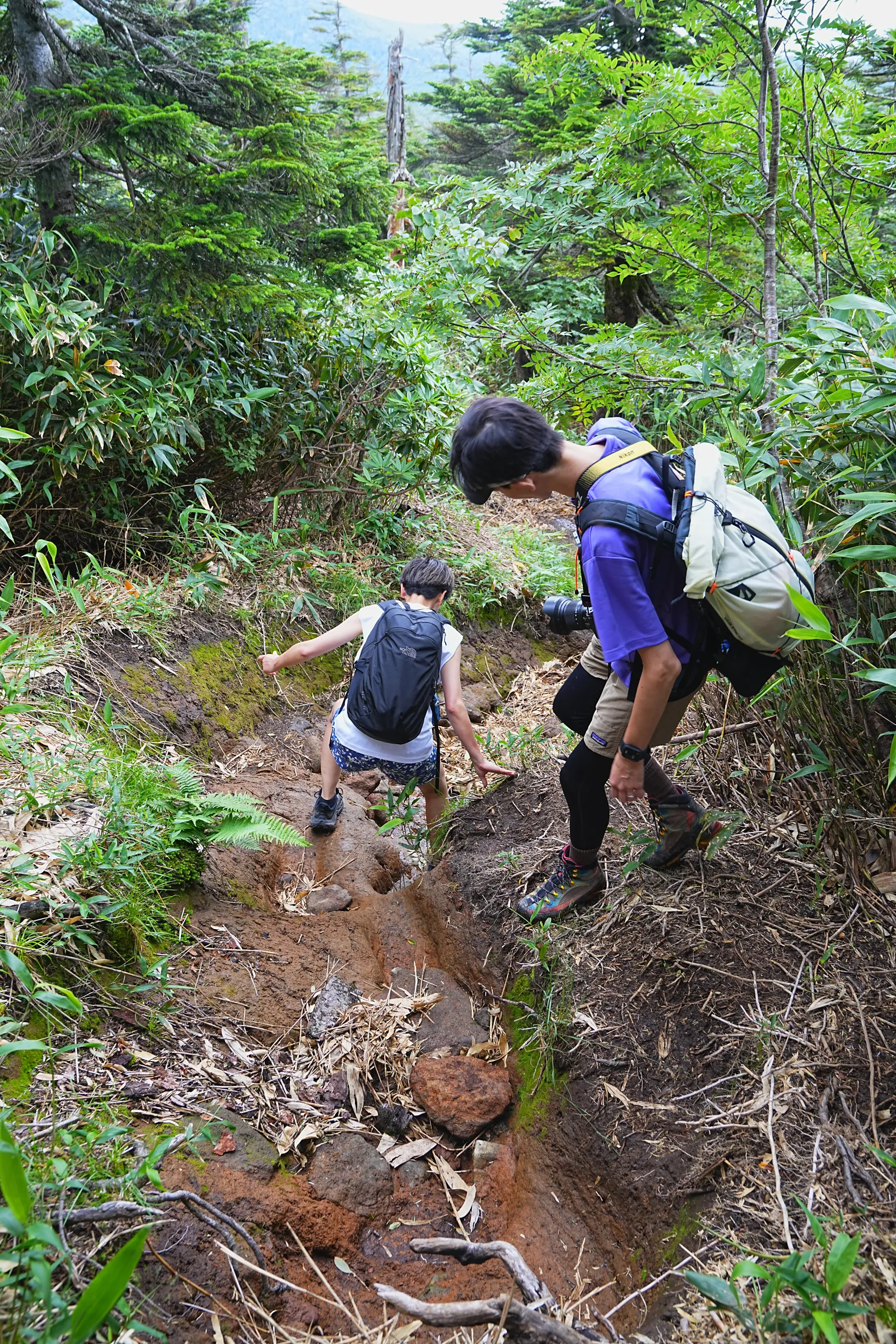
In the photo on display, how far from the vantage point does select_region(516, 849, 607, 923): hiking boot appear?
9.80ft

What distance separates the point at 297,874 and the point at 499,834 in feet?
3.43

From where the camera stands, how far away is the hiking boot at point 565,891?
2.99m

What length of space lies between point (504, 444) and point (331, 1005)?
2.13 meters

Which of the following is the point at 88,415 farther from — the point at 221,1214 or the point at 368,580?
the point at 221,1214

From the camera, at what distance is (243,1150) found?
2.19 meters

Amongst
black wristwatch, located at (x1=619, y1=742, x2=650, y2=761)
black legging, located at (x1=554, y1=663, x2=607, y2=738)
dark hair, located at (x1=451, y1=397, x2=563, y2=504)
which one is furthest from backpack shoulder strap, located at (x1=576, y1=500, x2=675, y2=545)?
black legging, located at (x1=554, y1=663, x2=607, y2=738)

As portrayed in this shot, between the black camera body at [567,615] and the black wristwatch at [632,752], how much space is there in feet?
2.23

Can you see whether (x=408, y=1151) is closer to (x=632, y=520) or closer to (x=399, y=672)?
(x=399, y=672)

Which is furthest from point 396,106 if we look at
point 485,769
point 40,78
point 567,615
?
point 567,615

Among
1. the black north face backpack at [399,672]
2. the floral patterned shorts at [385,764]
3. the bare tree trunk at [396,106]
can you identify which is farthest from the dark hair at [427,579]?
the bare tree trunk at [396,106]

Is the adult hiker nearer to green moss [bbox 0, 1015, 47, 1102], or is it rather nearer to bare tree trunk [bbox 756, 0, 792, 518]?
bare tree trunk [bbox 756, 0, 792, 518]

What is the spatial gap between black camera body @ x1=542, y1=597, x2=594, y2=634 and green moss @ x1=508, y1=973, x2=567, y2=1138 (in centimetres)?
138

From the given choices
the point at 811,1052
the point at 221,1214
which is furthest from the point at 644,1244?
the point at 221,1214

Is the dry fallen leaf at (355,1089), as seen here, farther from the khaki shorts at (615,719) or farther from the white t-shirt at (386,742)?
the white t-shirt at (386,742)
